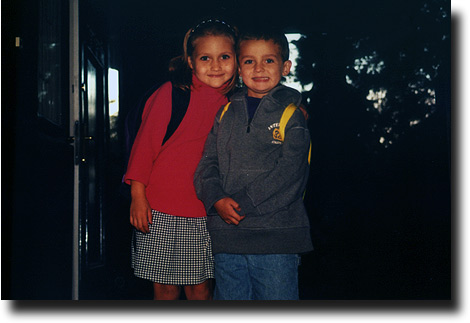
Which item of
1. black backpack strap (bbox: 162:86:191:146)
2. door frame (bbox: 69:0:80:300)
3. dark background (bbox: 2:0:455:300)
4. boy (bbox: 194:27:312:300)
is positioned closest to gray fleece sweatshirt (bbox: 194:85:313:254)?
boy (bbox: 194:27:312:300)

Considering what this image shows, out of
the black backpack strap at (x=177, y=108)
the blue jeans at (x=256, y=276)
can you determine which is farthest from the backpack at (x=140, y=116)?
the blue jeans at (x=256, y=276)

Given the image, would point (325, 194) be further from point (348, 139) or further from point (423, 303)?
point (423, 303)

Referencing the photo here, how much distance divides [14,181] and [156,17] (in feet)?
3.45

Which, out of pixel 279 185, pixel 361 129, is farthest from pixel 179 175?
pixel 361 129

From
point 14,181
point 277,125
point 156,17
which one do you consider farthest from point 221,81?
point 14,181

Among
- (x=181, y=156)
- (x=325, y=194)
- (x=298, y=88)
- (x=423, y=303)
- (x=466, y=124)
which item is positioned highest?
(x=298, y=88)

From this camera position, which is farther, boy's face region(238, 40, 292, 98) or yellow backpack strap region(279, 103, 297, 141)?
boy's face region(238, 40, 292, 98)

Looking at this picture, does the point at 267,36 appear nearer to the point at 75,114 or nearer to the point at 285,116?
the point at 285,116

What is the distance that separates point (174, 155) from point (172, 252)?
1.28ft

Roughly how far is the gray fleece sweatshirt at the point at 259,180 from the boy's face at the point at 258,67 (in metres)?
0.10

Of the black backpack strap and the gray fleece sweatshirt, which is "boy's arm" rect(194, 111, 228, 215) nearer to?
the gray fleece sweatshirt

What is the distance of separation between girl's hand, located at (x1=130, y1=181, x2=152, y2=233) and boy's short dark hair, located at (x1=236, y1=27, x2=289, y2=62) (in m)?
0.71

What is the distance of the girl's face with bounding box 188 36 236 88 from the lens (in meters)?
2.02

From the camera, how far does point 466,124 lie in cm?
219
